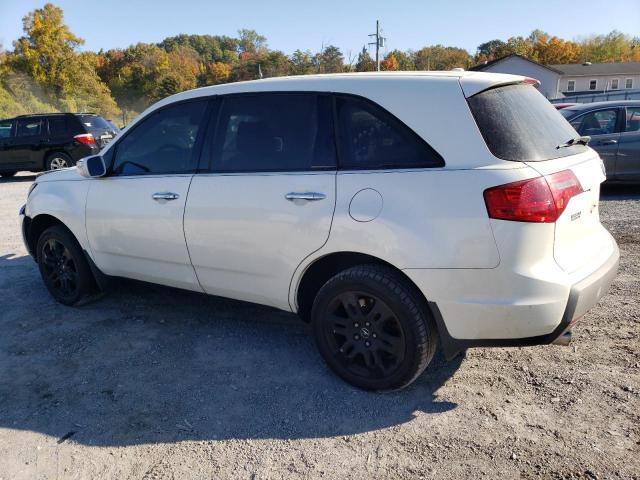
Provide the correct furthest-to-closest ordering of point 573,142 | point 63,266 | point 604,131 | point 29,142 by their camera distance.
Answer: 1. point 29,142
2. point 604,131
3. point 63,266
4. point 573,142

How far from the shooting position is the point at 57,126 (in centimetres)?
1409

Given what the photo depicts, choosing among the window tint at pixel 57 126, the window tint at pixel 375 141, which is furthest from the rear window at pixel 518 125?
the window tint at pixel 57 126

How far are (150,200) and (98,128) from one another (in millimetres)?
11801

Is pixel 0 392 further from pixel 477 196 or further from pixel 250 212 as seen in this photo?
pixel 477 196

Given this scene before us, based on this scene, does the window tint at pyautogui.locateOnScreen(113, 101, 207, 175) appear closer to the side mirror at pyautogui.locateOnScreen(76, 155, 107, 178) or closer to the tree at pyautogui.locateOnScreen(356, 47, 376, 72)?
the side mirror at pyautogui.locateOnScreen(76, 155, 107, 178)

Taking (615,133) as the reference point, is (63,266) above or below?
below

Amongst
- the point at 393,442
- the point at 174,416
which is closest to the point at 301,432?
the point at 393,442

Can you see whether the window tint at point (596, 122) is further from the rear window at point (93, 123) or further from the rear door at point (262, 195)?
the rear window at point (93, 123)

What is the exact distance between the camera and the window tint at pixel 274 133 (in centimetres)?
331

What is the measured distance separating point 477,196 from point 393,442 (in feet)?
4.43

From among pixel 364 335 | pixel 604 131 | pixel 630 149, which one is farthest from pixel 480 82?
pixel 604 131

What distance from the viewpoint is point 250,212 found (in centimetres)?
343

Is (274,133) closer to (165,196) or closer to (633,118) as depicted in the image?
(165,196)

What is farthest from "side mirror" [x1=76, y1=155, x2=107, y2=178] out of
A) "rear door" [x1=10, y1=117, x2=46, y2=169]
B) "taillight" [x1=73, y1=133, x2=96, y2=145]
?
"rear door" [x1=10, y1=117, x2=46, y2=169]
